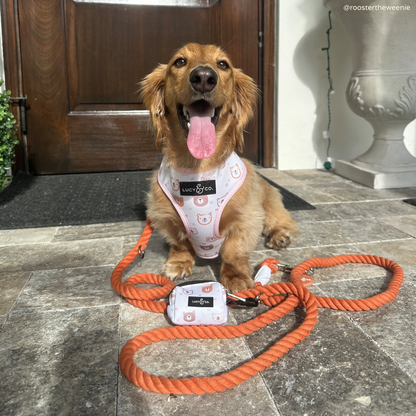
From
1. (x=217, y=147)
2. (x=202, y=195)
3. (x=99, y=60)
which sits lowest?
(x=202, y=195)

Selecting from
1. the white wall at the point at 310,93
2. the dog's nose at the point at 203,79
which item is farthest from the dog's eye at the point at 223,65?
the white wall at the point at 310,93

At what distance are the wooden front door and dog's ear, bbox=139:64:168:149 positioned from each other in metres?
2.24

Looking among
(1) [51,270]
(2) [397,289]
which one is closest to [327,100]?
(2) [397,289]

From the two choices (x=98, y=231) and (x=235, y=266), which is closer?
(x=235, y=266)

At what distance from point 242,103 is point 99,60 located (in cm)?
257

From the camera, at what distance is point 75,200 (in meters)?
3.12

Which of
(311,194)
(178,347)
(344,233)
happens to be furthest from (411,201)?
(178,347)

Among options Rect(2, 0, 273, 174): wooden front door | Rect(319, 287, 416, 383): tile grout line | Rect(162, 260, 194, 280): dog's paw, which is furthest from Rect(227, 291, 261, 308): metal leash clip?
Rect(2, 0, 273, 174): wooden front door

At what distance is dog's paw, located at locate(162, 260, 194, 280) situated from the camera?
1.78 metres

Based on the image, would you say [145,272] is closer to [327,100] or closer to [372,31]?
[372,31]

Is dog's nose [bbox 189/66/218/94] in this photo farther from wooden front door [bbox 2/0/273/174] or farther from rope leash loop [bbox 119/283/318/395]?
wooden front door [bbox 2/0/273/174]

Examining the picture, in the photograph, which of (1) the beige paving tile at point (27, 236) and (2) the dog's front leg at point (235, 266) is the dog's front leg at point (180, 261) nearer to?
(2) the dog's front leg at point (235, 266)

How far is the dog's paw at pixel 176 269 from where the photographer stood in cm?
178

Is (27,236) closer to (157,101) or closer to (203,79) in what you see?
(157,101)
